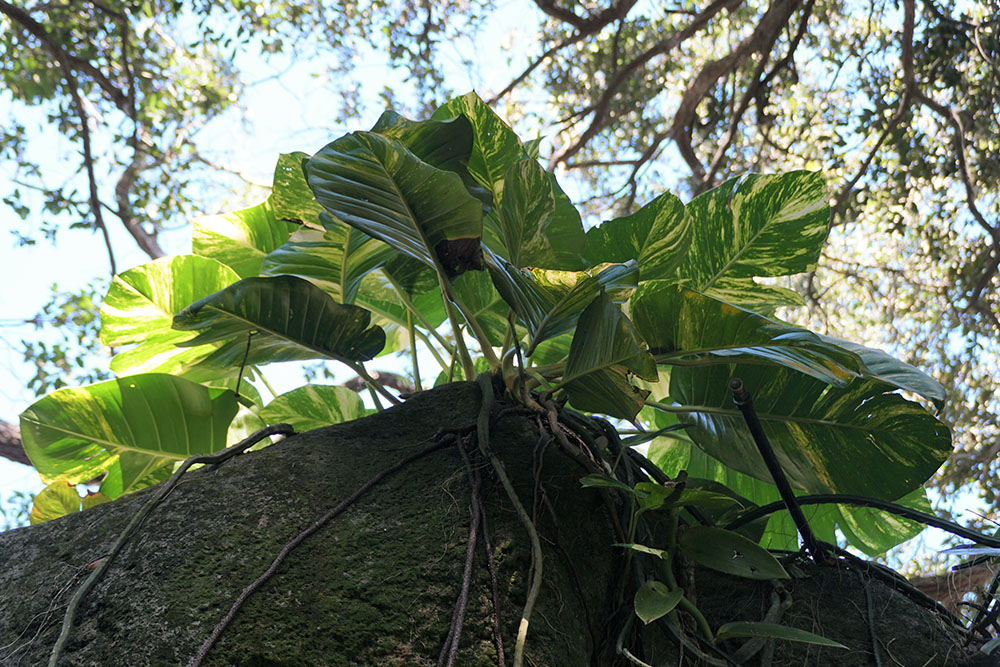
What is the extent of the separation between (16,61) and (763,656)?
4357 mm

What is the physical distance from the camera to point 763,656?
0.79 meters

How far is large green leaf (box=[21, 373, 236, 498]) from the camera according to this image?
3.68ft

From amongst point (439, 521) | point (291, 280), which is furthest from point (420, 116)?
point (439, 521)

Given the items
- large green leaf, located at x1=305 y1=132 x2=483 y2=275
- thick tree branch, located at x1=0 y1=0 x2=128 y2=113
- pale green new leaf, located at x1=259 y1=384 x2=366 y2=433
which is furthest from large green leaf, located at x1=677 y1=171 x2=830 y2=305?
thick tree branch, located at x1=0 y1=0 x2=128 y2=113

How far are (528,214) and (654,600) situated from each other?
49 centimetres

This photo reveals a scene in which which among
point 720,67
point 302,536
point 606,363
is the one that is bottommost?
point 302,536

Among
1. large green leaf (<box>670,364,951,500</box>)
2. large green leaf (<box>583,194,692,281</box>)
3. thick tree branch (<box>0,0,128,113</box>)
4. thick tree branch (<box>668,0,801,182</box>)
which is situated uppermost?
thick tree branch (<box>0,0,128,113</box>)

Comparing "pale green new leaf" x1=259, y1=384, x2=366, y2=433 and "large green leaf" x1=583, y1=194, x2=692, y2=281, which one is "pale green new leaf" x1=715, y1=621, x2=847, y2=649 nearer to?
"large green leaf" x1=583, y1=194, x2=692, y2=281

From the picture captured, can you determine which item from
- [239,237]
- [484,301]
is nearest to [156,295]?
[239,237]

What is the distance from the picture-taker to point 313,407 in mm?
1327

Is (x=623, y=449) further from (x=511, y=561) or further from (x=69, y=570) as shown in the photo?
(x=69, y=570)

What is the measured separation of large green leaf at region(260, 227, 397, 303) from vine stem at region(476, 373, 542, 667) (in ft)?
0.99

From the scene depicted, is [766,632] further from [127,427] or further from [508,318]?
[127,427]

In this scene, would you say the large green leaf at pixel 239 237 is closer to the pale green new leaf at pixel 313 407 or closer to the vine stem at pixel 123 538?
the pale green new leaf at pixel 313 407
